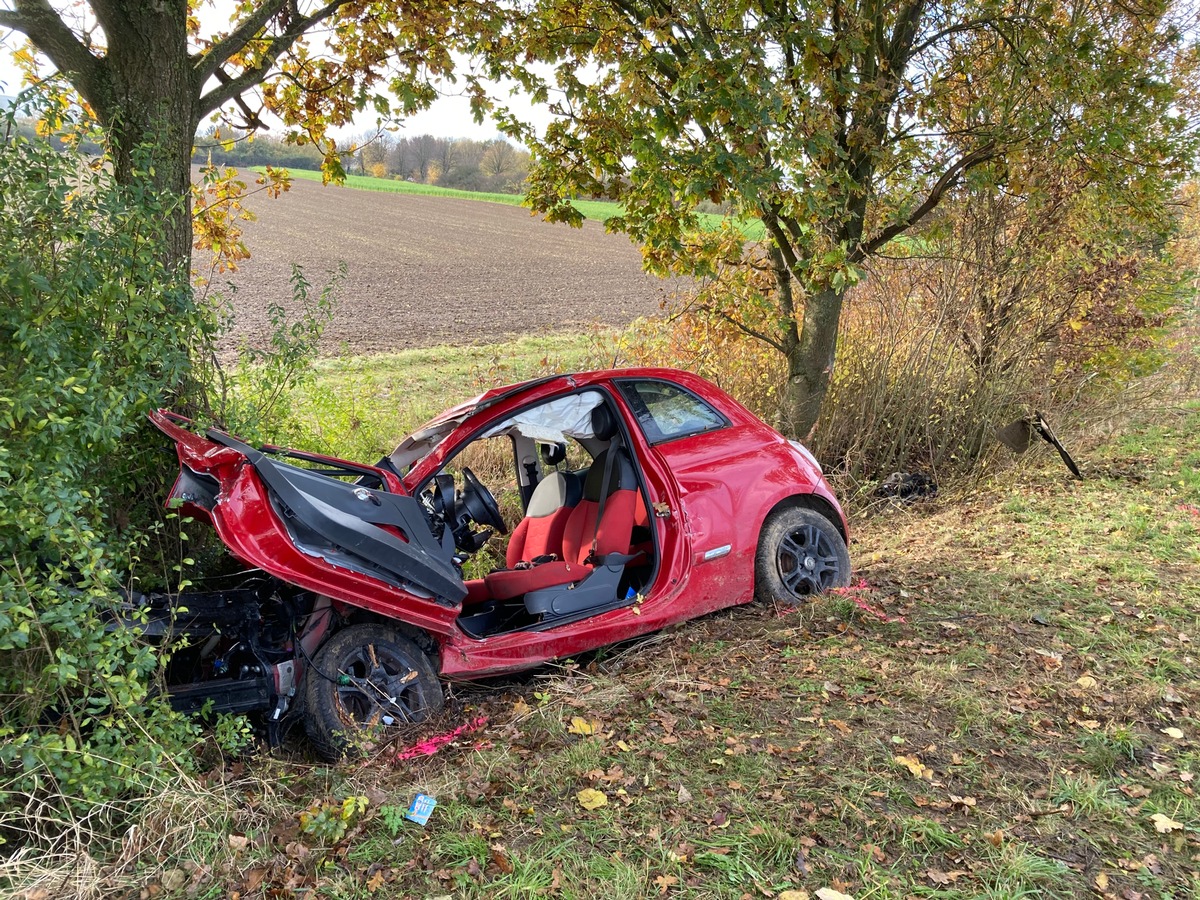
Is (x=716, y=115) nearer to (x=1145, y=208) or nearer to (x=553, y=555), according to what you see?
(x=553, y=555)

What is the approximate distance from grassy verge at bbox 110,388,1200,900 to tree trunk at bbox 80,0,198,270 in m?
3.37

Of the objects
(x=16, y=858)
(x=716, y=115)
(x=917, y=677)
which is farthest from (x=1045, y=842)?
(x=716, y=115)

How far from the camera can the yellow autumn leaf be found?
3610 mm

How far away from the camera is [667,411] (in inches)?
224

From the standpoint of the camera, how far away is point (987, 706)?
428 cm

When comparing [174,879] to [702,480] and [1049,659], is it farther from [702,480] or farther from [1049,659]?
[1049,659]


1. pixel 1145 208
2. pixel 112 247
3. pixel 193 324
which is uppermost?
pixel 1145 208

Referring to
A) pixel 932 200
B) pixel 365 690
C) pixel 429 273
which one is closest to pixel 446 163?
pixel 429 273

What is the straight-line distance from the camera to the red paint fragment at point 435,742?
414 cm

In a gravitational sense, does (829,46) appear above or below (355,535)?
above

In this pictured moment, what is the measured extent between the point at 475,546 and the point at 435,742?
130 centimetres

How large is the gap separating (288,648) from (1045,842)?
3.38 m

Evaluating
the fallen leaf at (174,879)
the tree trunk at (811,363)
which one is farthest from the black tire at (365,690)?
the tree trunk at (811,363)

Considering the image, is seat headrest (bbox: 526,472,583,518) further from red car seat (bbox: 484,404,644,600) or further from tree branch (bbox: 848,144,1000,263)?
tree branch (bbox: 848,144,1000,263)
